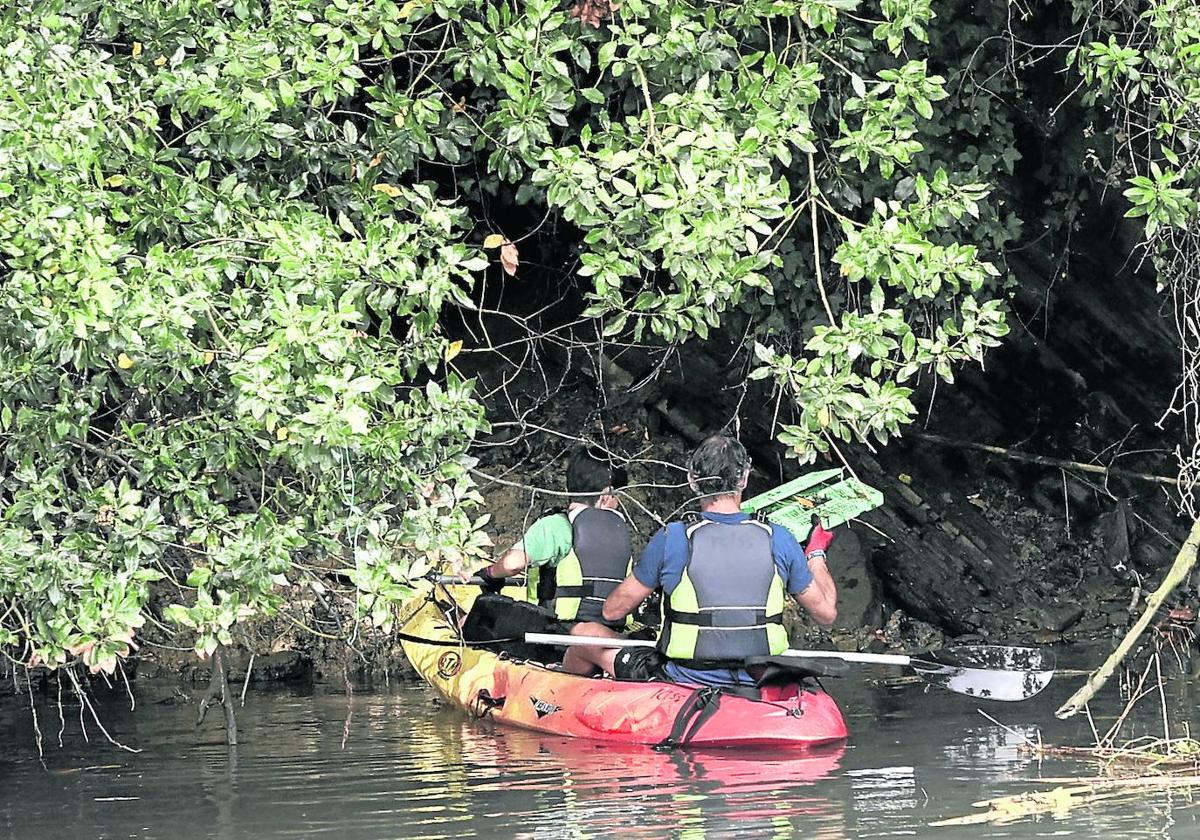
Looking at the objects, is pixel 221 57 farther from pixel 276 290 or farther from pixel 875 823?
pixel 875 823

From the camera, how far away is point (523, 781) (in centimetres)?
641

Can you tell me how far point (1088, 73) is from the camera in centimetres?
658

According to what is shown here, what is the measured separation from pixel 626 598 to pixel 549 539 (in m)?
1.05

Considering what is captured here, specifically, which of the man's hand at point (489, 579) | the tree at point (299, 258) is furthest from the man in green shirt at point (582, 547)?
the tree at point (299, 258)

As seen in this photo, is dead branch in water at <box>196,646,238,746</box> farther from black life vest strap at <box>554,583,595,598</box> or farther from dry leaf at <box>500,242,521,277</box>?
dry leaf at <box>500,242,521,277</box>

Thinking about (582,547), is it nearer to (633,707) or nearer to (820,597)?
(633,707)

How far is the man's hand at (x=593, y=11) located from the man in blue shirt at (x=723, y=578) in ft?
5.66

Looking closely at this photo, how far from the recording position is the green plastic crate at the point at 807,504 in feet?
23.8

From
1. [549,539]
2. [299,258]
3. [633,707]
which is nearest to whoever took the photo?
[299,258]

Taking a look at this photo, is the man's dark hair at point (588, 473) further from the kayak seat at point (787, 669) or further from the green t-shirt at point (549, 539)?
the kayak seat at point (787, 669)

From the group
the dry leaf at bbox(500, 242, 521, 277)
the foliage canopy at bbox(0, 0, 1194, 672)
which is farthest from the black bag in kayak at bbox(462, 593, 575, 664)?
the dry leaf at bbox(500, 242, 521, 277)

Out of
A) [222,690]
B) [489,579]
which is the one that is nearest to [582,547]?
[489,579]

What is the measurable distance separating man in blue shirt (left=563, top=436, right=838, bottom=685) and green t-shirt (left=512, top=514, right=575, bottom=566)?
100 cm

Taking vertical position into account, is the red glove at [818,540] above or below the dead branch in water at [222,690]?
above
